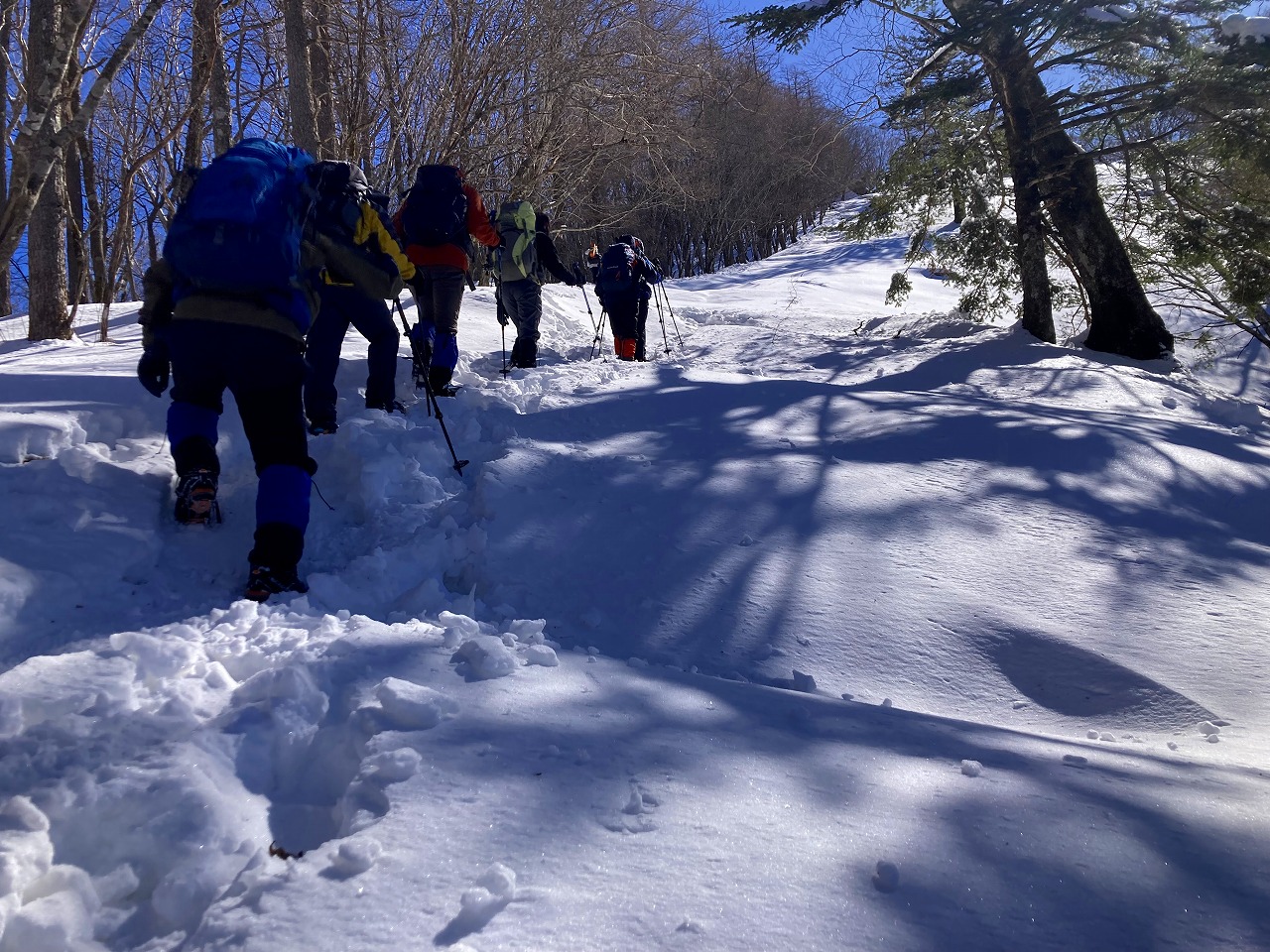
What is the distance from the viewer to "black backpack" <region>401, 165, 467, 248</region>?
6.13 metres

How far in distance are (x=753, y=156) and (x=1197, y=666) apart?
38.1 metres

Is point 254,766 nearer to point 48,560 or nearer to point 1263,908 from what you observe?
point 48,560

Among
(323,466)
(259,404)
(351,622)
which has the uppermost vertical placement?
(259,404)

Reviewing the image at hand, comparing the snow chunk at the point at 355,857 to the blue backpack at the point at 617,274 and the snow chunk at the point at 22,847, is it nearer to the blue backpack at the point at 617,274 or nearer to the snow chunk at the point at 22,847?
the snow chunk at the point at 22,847

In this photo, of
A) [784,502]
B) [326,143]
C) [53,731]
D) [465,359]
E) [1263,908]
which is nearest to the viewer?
[1263,908]

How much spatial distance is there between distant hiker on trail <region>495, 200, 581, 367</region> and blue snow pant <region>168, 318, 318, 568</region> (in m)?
4.43

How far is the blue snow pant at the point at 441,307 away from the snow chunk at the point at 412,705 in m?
4.22

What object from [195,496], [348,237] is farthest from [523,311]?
[195,496]

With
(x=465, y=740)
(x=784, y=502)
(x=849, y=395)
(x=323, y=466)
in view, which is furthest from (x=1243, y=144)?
(x=465, y=740)

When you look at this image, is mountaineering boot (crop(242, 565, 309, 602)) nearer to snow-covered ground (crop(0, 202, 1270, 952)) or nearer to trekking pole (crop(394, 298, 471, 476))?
snow-covered ground (crop(0, 202, 1270, 952))

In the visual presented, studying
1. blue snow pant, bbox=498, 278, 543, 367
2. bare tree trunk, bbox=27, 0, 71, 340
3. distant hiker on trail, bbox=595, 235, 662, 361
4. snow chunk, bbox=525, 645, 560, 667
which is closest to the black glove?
snow chunk, bbox=525, 645, 560, 667

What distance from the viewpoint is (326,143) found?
411 inches

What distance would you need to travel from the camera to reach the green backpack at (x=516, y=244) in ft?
24.4

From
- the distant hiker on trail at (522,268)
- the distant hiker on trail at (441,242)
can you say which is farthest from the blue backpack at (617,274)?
the distant hiker on trail at (441,242)
